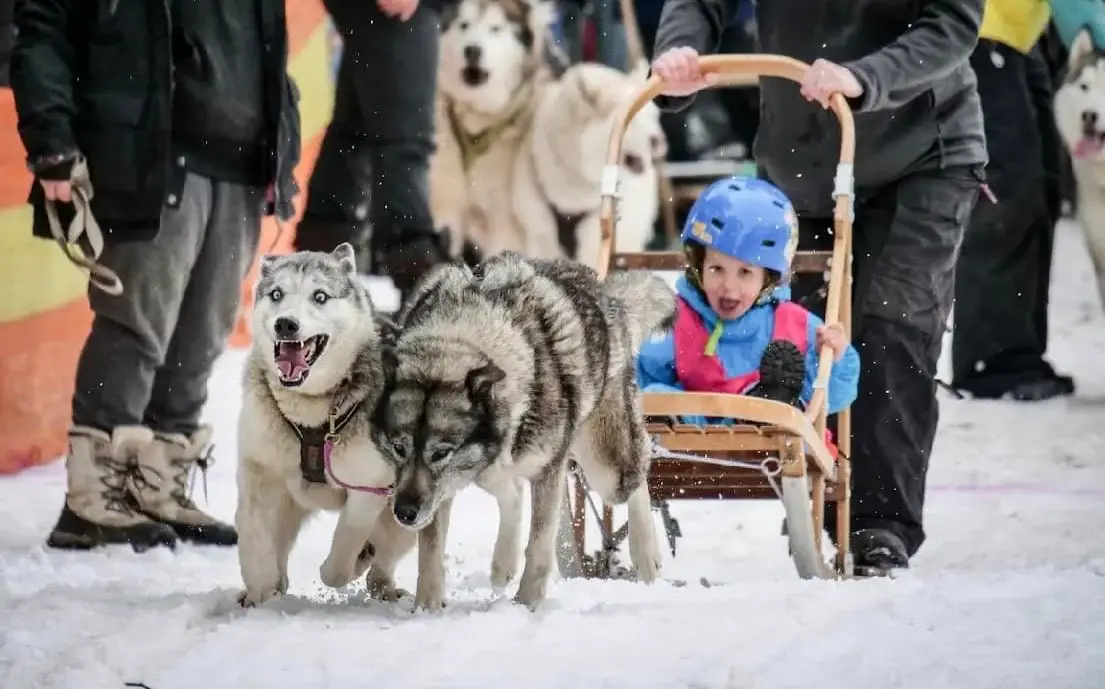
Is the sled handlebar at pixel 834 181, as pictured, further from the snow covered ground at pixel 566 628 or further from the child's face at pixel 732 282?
the snow covered ground at pixel 566 628

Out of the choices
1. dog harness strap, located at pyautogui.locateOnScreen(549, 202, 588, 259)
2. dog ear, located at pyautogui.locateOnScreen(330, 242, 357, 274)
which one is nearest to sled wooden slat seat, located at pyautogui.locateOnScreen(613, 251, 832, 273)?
dog ear, located at pyautogui.locateOnScreen(330, 242, 357, 274)

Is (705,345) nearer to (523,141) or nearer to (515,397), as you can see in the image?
(515,397)

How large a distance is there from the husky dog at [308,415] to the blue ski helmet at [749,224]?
68cm

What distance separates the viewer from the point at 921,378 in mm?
3131

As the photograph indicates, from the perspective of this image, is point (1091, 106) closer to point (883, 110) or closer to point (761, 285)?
point (883, 110)

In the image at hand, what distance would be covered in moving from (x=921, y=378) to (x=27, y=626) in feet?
5.74

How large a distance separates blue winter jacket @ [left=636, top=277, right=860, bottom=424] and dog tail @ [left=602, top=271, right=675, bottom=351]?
0.07 m

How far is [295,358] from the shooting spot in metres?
2.36

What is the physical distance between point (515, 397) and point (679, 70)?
932 mm

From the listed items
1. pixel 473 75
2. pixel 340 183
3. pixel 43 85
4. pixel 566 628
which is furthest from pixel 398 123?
pixel 566 628

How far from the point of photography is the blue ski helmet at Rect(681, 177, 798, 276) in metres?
2.80

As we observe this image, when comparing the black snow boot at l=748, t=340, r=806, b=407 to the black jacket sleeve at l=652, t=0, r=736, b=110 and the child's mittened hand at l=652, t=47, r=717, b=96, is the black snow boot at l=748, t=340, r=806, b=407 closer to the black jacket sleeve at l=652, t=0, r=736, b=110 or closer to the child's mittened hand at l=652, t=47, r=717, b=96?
the child's mittened hand at l=652, t=47, r=717, b=96

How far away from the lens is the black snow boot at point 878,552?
9.98 ft

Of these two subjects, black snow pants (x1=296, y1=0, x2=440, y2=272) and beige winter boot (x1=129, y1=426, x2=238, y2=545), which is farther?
black snow pants (x1=296, y1=0, x2=440, y2=272)
